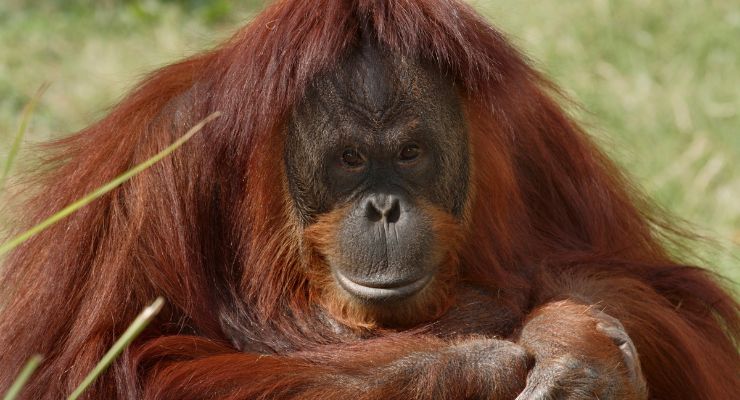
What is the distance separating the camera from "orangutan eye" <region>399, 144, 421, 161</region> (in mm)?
3137

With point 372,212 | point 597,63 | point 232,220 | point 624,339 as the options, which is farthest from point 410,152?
point 597,63

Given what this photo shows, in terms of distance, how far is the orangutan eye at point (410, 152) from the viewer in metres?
3.14

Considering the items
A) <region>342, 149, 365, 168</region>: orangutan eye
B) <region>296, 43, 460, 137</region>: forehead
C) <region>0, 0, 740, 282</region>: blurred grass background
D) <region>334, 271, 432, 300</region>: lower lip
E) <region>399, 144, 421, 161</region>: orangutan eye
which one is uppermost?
<region>0, 0, 740, 282</region>: blurred grass background

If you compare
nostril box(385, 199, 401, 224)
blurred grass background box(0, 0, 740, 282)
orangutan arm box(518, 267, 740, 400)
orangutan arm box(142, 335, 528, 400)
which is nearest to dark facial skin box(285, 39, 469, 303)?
nostril box(385, 199, 401, 224)

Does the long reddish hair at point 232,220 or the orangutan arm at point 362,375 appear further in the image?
the long reddish hair at point 232,220

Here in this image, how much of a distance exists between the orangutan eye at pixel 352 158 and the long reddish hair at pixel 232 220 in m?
0.20

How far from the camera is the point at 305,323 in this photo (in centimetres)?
330

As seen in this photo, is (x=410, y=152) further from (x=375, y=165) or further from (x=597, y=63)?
(x=597, y=63)

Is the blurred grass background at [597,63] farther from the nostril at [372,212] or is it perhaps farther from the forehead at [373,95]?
the nostril at [372,212]

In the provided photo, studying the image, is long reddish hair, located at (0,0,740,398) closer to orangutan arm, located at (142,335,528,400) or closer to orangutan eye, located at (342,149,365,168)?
orangutan arm, located at (142,335,528,400)

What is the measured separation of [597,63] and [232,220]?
4.23 metres

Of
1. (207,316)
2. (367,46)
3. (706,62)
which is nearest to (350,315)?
(207,316)

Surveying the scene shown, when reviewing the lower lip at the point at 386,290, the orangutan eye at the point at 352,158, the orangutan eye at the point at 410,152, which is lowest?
the lower lip at the point at 386,290

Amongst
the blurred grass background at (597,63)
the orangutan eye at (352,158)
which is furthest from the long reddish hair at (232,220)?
the blurred grass background at (597,63)
